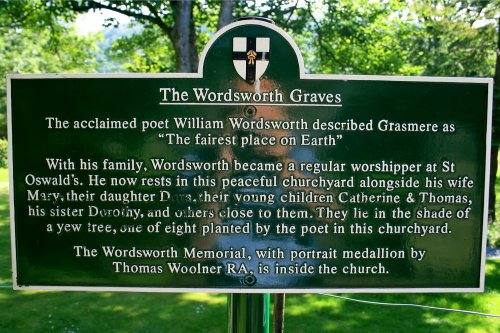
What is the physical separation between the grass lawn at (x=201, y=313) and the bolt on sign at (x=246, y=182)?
2545 millimetres

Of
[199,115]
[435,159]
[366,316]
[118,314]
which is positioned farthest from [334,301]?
[199,115]

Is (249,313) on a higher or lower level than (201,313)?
higher

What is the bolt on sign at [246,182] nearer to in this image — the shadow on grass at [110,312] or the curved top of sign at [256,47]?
the curved top of sign at [256,47]

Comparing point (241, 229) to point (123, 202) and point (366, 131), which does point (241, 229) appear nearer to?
point (123, 202)

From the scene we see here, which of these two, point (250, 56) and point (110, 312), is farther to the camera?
point (110, 312)

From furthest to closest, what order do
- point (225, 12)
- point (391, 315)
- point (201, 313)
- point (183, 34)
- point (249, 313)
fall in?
point (183, 34)
point (225, 12)
point (201, 313)
point (391, 315)
point (249, 313)

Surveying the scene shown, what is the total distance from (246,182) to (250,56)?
66cm

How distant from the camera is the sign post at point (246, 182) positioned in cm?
251

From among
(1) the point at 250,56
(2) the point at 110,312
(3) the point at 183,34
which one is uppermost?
(3) the point at 183,34

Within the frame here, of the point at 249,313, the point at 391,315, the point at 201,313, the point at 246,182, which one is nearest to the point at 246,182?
the point at 246,182

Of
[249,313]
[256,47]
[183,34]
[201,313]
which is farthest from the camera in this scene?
[183,34]

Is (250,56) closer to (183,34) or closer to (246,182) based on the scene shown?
(246,182)

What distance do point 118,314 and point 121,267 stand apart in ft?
9.96

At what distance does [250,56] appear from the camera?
246 centimetres
